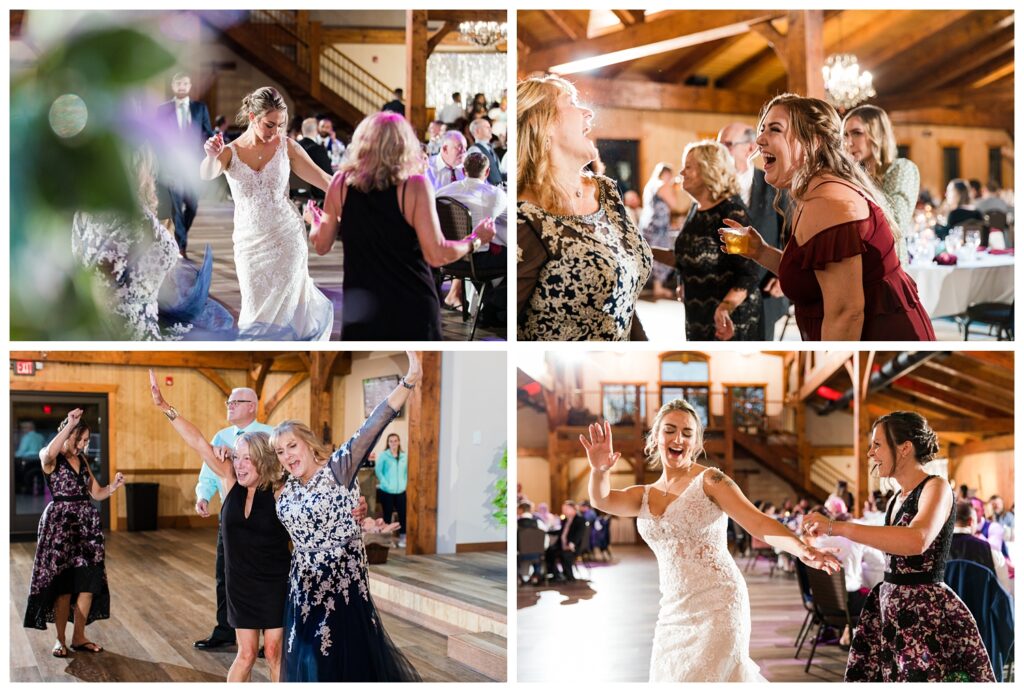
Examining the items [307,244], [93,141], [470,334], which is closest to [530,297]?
[470,334]

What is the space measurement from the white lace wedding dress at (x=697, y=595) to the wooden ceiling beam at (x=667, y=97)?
3.46ft

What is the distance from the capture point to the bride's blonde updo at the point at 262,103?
2771 millimetres

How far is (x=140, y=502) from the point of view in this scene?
295cm

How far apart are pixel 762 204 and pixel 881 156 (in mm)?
381

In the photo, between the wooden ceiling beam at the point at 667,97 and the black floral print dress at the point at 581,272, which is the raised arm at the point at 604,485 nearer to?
the black floral print dress at the point at 581,272

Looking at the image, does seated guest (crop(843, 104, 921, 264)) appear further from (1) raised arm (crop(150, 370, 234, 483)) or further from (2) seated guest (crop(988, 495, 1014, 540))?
(1) raised arm (crop(150, 370, 234, 483))

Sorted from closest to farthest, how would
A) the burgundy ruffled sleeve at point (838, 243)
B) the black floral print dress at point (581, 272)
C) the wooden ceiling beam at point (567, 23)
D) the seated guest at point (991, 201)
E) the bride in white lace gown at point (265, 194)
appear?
the burgundy ruffled sleeve at point (838, 243)
the black floral print dress at point (581, 272)
the bride in white lace gown at point (265, 194)
the wooden ceiling beam at point (567, 23)
the seated guest at point (991, 201)

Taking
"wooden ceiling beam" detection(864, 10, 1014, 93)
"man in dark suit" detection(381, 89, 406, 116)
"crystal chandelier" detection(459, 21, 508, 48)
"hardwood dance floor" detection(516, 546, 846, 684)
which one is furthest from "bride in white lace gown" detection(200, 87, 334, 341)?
"wooden ceiling beam" detection(864, 10, 1014, 93)

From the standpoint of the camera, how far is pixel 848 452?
2971 mm

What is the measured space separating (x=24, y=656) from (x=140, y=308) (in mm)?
1083

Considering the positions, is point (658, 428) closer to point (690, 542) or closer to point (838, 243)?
point (690, 542)

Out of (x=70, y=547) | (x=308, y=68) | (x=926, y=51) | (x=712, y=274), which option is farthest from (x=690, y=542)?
(x=70, y=547)

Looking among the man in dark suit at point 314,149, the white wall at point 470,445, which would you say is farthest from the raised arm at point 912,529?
the man in dark suit at point 314,149

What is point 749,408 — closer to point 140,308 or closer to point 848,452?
point 848,452
